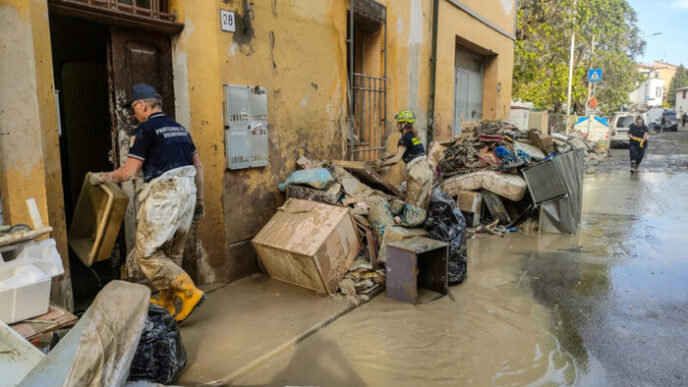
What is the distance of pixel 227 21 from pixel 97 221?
2.20 metres

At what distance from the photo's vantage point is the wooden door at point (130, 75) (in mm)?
4340

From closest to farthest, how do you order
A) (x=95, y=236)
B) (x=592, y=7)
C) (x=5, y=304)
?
1. (x=5, y=304)
2. (x=95, y=236)
3. (x=592, y=7)

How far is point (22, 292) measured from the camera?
9.22ft

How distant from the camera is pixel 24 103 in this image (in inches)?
131

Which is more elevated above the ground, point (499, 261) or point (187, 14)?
point (187, 14)

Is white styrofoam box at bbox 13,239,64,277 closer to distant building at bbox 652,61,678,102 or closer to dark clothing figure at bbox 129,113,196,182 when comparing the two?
dark clothing figure at bbox 129,113,196,182

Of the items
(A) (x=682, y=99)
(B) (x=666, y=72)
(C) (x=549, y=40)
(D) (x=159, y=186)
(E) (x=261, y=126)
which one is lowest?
(D) (x=159, y=186)

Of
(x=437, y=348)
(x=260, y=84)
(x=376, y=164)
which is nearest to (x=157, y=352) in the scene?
(x=437, y=348)

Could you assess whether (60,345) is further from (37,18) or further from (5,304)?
(37,18)

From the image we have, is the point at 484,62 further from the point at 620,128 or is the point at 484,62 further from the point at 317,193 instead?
the point at 620,128

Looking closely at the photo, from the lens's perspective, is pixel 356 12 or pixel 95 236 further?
pixel 356 12

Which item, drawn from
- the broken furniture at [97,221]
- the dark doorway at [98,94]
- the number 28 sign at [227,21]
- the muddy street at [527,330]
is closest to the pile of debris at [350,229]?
the muddy street at [527,330]

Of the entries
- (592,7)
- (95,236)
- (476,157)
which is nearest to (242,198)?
(95,236)

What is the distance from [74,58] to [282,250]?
3114 mm
